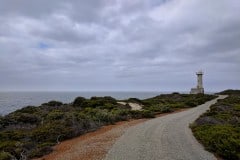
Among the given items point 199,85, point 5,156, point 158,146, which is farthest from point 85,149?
point 199,85

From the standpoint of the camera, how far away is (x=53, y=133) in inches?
642

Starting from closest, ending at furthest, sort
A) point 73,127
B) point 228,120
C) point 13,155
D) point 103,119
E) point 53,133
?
point 13,155 < point 53,133 < point 73,127 < point 228,120 < point 103,119

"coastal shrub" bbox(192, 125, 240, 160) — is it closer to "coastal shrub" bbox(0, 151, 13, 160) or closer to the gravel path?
the gravel path

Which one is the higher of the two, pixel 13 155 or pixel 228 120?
pixel 228 120

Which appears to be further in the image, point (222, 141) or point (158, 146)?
point (222, 141)

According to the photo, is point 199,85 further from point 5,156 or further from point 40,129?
point 5,156

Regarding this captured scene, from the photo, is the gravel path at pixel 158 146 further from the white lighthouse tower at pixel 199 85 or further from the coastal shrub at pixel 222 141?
the white lighthouse tower at pixel 199 85

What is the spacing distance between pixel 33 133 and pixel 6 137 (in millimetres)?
1421

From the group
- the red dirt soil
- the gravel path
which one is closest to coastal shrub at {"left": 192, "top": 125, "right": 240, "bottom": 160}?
the gravel path

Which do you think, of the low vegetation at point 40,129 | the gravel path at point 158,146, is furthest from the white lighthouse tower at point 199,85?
the gravel path at point 158,146

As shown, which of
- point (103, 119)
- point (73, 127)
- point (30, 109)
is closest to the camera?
point (73, 127)

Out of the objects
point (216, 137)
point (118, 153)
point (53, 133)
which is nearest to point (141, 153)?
point (118, 153)

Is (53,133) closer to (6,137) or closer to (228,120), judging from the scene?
(6,137)

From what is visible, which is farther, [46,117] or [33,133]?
[46,117]
